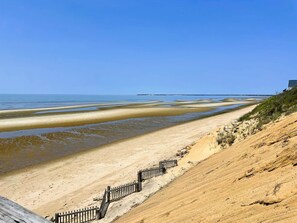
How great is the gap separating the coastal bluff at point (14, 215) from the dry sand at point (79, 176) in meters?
8.93

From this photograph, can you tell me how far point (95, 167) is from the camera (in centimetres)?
1769

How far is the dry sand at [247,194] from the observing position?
14.0 feet

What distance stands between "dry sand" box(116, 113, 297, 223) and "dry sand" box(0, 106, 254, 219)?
541cm

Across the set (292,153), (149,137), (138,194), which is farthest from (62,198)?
(149,137)

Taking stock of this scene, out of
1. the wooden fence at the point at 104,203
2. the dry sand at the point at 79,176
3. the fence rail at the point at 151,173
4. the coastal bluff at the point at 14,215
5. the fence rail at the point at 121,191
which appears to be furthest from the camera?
the dry sand at the point at 79,176

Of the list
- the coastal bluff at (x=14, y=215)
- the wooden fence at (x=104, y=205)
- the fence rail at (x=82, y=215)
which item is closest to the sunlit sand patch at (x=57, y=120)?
the wooden fence at (x=104, y=205)

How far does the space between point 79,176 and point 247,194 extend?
41.0 ft

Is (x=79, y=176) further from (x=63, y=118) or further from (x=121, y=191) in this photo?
(x=63, y=118)

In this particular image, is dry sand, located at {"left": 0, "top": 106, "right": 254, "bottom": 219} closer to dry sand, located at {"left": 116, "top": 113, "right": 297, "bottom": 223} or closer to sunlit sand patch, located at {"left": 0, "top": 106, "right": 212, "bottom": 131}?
dry sand, located at {"left": 116, "top": 113, "right": 297, "bottom": 223}

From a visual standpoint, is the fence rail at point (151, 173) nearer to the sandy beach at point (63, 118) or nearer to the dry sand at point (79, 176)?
the dry sand at point (79, 176)

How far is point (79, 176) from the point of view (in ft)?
52.4

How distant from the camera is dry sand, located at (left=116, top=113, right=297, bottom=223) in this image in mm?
4266

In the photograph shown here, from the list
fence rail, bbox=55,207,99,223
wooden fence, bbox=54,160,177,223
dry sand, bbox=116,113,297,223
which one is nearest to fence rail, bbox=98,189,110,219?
wooden fence, bbox=54,160,177,223

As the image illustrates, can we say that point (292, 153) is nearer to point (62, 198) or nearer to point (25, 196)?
point (62, 198)
